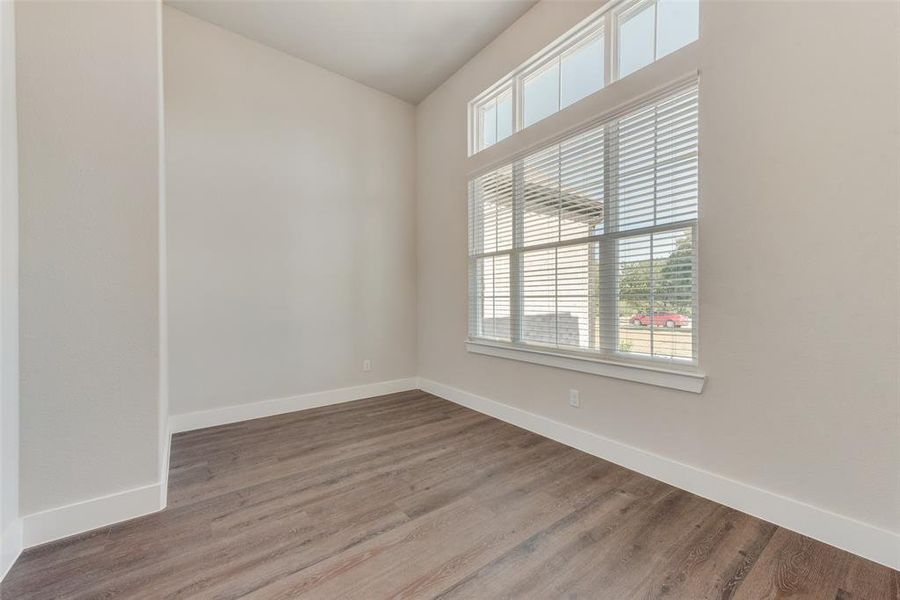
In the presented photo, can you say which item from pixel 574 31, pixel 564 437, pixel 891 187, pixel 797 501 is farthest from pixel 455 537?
pixel 574 31

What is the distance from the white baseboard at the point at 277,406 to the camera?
2.89m

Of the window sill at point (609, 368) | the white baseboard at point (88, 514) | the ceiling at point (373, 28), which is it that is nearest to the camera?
the white baseboard at point (88, 514)

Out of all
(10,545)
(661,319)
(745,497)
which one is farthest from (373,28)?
(745,497)

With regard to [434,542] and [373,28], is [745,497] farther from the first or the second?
[373,28]

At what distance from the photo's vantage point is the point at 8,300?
1.42 meters

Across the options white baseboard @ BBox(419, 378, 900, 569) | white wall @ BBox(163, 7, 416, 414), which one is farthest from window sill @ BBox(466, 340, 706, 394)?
white wall @ BBox(163, 7, 416, 414)

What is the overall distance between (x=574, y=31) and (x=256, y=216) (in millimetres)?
2964

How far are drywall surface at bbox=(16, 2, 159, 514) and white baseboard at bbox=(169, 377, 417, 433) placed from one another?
130 cm

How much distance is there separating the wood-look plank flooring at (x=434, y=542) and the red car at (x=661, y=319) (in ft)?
2.98

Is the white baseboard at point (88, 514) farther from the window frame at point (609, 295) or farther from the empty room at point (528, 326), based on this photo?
the window frame at point (609, 295)

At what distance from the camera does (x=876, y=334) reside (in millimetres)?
1427

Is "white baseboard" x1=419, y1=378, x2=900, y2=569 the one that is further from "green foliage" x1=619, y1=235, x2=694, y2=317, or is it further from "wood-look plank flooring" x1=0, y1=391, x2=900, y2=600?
"green foliage" x1=619, y1=235, x2=694, y2=317

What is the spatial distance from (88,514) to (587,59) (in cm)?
388

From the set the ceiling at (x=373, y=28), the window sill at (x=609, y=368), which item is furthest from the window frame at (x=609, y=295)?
the ceiling at (x=373, y=28)
